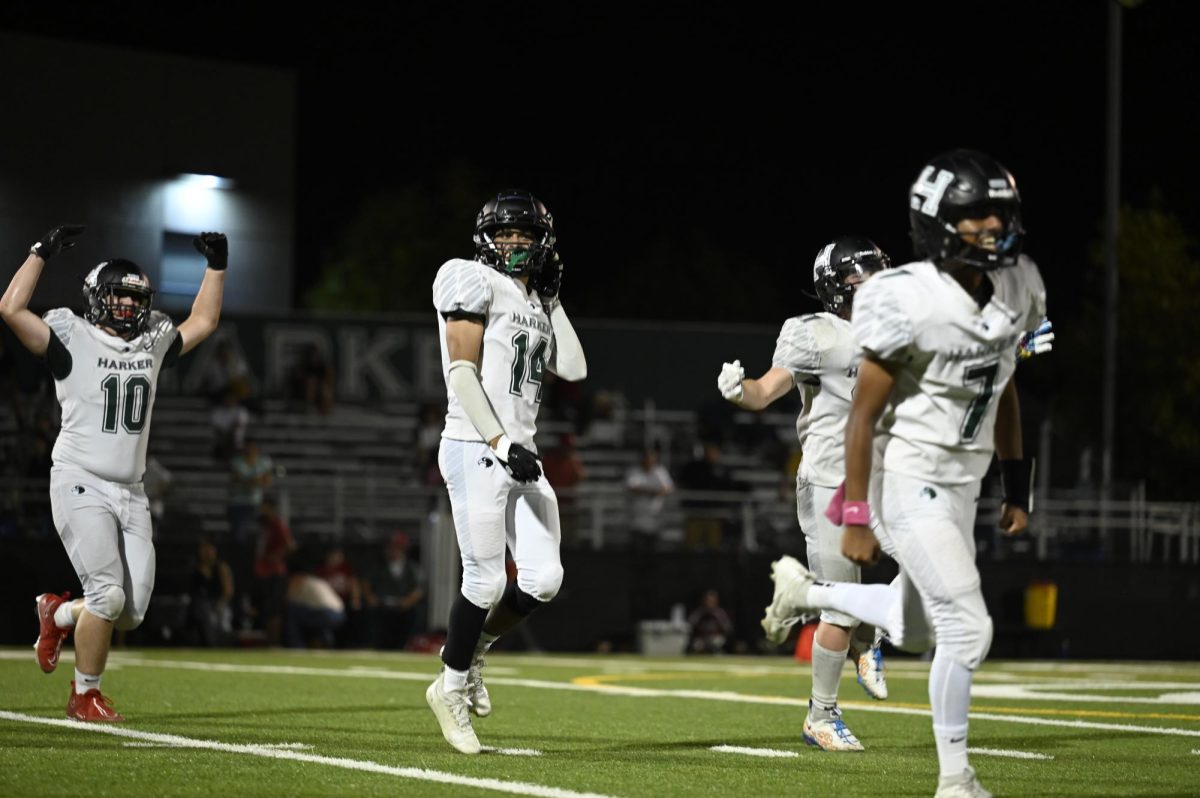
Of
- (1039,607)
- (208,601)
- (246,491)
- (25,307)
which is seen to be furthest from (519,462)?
(1039,607)

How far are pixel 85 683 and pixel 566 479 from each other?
10629mm

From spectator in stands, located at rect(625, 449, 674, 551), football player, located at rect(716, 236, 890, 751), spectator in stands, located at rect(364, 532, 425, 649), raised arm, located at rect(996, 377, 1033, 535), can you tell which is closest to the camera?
raised arm, located at rect(996, 377, 1033, 535)

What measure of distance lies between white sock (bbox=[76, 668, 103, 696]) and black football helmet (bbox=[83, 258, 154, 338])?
1455 millimetres

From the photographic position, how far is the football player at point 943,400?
16.1ft

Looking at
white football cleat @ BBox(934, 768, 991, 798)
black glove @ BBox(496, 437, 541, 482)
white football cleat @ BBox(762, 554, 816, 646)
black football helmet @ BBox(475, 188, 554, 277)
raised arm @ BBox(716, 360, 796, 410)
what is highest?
black football helmet @ BBox(475, 188, 554, 277)

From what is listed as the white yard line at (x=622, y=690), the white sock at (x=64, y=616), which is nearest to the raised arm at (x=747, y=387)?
the white yard line at (x=622, y=690)

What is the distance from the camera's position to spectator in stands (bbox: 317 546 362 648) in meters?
15.7

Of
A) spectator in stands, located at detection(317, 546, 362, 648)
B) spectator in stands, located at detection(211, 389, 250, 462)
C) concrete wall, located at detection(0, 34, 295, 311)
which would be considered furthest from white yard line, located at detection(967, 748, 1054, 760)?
concrete wall, located at detection(0, 34, 295, 311)

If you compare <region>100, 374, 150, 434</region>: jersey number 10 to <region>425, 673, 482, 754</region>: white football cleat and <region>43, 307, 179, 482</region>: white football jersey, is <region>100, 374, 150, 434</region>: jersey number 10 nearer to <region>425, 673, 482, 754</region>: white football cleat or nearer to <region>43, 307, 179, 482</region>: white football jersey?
<region>43, 307, 179, 482</region>: white football jersey

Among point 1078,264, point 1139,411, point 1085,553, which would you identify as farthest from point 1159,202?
point 1078,264

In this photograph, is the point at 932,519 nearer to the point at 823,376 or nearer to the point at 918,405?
the point at 918,405

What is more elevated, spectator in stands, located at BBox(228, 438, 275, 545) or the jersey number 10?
the jersey number 10

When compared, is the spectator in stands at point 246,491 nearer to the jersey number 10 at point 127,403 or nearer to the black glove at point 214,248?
the black glove at point 214,248

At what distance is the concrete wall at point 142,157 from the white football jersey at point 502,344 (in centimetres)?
1323
